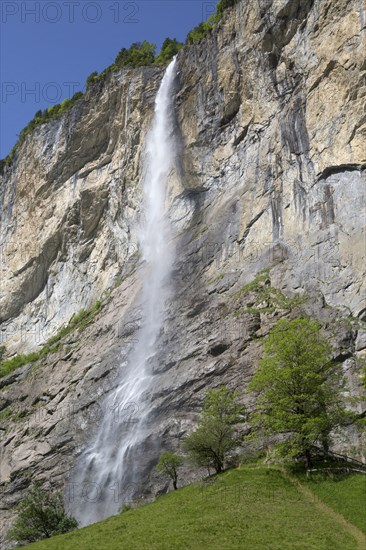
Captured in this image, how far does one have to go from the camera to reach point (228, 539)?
18203 mm

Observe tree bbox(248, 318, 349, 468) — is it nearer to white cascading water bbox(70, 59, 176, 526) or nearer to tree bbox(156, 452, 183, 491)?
tree bbox(156, 452, 183, 491)

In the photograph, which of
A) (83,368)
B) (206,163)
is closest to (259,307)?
(83,368)

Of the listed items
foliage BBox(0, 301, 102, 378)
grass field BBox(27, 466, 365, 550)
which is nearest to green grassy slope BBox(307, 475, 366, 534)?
grass field BBox(27, 466, 365, 550)

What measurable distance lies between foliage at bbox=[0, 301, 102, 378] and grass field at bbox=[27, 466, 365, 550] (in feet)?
81.0

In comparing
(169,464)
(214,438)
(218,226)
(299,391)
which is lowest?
(169,464)

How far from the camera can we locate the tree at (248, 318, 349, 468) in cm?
2448

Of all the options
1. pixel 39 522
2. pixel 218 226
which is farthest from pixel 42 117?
pixel 39 522

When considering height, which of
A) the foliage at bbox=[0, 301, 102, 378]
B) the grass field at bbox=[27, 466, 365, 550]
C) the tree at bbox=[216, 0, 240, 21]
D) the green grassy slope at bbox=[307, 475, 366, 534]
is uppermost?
the tree at bbox=[216, 0, 240, 21]

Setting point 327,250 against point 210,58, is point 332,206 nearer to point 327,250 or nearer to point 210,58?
point 327,250

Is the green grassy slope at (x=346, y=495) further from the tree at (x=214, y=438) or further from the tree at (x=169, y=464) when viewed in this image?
the tree at (x=169, y=464)

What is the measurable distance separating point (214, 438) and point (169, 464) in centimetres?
258

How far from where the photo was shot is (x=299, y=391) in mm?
25594

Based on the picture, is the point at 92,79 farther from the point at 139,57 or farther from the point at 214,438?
the point at 214,438

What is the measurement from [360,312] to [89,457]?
16.4 m
